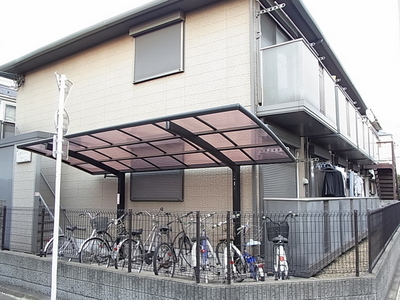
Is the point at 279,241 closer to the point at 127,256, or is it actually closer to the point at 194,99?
the point at 127,256

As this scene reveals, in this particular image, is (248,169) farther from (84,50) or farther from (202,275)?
(84,50)

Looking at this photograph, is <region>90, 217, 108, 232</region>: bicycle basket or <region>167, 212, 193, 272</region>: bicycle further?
<region>90, 217, 108, 232</region>: bicycle basket

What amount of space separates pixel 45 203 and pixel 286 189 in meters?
6.27

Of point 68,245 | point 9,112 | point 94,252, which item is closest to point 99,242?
point 94,252

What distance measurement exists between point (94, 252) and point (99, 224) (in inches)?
22.6

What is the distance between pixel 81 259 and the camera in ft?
21.9

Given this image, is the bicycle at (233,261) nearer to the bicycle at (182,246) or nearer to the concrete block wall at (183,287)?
the concrete block wall at (183,287)

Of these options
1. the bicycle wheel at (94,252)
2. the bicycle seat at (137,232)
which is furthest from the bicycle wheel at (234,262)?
the bicycle wheel at (94,252)

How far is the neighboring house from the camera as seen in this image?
7.28 metres

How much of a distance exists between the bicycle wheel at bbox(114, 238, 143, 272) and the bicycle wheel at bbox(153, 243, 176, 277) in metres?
0.37

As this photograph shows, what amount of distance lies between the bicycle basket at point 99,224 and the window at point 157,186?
180 cm

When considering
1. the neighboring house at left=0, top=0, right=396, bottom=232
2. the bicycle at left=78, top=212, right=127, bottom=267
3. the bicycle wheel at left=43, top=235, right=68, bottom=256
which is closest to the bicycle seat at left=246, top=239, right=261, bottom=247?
the neighboring house at left=0, top=0, right=396, bottom=232

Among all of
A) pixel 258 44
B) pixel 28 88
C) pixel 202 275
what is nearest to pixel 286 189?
pixel 258 44

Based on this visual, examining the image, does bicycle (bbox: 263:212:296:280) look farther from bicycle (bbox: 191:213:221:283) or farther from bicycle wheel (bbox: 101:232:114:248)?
bicycle wheel (bbox: 101:232:114:248)
